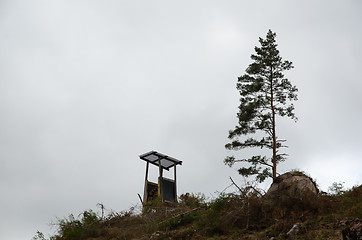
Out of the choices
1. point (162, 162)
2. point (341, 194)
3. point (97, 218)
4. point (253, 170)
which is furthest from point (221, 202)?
point (162, 162)

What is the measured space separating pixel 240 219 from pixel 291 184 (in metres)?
2.78

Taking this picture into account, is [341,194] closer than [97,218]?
Yes

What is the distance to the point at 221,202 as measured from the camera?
43.2 feet

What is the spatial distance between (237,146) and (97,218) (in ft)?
24.8

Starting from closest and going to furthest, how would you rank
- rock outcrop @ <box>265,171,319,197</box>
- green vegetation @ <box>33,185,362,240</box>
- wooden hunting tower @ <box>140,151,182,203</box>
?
green vegetation @ <box>33,185,362,240</box>, rock outcrop @ <box>265,171,319,197</box>, wooden hunting tower @ <box>140,151,182,203</box>

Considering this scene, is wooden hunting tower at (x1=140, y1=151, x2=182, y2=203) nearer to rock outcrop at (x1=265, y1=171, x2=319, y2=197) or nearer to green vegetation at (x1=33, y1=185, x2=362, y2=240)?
green vegetation at (x1=33, y1=185, x2=362, y2=240)

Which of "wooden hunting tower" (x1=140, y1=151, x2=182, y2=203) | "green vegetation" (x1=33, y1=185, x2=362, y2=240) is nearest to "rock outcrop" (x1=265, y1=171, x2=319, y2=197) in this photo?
"green vegetation" (x1=33, y1=185, x2=362, y2=240)

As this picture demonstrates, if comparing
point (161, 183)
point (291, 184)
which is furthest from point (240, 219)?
point (161, 183)

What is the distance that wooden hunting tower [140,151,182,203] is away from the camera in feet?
63.1

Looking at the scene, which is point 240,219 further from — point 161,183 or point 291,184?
point 161,183

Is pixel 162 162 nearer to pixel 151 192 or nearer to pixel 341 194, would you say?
pixel 151 192

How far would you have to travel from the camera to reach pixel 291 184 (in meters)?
13.8

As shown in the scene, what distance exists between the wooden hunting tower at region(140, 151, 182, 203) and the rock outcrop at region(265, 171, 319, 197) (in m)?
6.14

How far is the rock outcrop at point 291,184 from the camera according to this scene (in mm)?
13141
